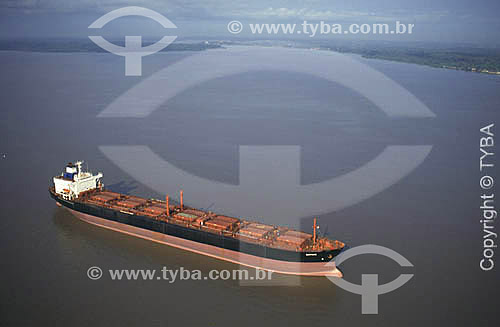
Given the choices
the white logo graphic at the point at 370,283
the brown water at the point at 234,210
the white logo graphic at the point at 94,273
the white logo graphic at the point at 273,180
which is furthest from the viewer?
the white logo graphic at the point at 273,180

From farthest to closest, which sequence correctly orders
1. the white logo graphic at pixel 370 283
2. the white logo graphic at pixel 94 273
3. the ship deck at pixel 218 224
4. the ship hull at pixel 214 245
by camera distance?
the ship deck at pixel 218 224, the ship hull at pixel 214 245, the white logo graphic at pixel 94 273, the white logo graphic at pixel 370 283

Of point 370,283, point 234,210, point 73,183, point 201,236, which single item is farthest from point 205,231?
point 73,183

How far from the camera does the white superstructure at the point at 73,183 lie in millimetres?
14891

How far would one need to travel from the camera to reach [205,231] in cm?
1230

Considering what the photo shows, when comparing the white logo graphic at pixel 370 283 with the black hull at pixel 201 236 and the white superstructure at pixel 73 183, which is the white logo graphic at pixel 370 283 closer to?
the black hull at pixel 201 236

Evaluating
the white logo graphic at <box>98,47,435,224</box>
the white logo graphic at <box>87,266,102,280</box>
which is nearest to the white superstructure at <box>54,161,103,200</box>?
the white logo graphic at <box>98,47,435,224</box>

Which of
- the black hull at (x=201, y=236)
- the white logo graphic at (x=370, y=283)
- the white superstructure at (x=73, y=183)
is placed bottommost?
the white logo graphic at (x=370, y=283)

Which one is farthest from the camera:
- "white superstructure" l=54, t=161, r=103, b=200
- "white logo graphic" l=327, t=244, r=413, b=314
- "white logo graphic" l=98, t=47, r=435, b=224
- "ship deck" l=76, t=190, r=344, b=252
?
"white logo graphic" l=98, t=47, r=435, b=224

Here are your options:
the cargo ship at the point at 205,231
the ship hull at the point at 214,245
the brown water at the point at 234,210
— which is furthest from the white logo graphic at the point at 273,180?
the ship hull at the point at 214,245

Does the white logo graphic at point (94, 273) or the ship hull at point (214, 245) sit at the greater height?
the ship hull at point (214, 245)

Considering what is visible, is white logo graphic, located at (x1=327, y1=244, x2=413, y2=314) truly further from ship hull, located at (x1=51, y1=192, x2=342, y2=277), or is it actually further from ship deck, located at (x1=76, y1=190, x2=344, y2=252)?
ship deck, located at (x1=76, y1=190, x2=344, y2=252)

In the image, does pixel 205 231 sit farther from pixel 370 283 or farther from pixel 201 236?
pixel 370 283

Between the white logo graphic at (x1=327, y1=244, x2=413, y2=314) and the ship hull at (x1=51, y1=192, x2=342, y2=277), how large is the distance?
1.54 feet

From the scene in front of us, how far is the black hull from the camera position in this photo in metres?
11.4
